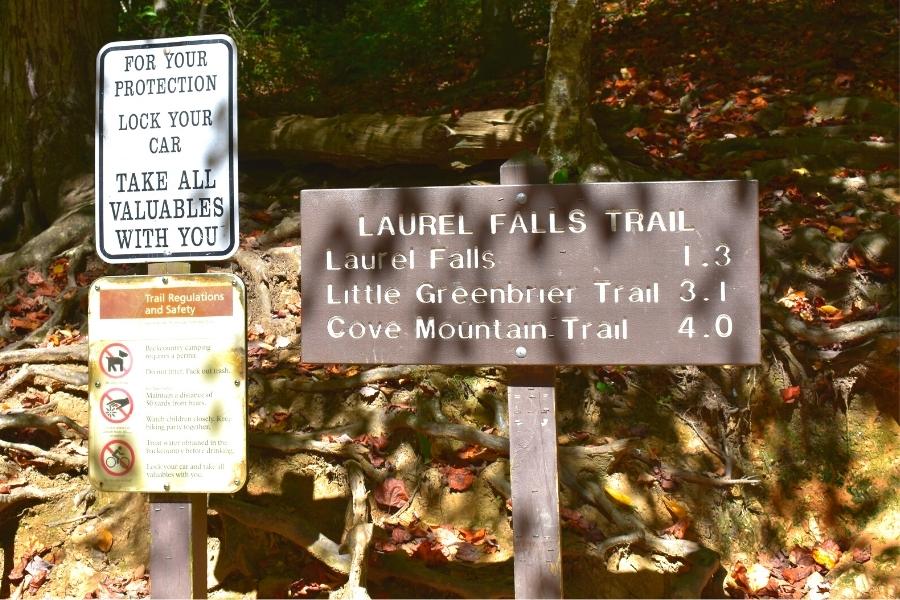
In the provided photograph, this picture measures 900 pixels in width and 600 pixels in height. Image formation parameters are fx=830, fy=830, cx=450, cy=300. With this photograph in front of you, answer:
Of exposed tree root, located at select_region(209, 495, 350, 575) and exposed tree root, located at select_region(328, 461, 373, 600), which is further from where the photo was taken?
exposed tree root, located at select_region(209, 495, 350, 575)

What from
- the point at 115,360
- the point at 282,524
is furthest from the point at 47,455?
the point at 115,360

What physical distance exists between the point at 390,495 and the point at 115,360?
195 cm

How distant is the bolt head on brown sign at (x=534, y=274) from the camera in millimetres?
2676

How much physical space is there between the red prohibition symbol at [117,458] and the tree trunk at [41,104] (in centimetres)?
480

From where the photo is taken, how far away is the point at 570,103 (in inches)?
243

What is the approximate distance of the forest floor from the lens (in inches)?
164

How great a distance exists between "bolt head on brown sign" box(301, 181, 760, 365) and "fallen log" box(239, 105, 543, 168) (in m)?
3.95

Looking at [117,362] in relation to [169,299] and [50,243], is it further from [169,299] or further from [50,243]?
[50,243]

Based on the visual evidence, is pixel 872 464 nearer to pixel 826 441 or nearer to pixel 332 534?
pixel 826 441

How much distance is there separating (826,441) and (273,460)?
10.2 ft

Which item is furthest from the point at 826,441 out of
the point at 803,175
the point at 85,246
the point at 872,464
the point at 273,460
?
the point at 85,246

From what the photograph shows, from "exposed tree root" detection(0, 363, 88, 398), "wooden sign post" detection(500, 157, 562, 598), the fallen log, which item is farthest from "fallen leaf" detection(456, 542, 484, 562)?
the fallen log

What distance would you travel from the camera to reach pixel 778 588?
425cm

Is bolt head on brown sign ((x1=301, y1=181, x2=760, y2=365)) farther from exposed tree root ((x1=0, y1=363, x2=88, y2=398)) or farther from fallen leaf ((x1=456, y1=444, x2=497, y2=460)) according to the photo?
exposed tree root ((x1=0, y1=363, x2=88, y2=398))
